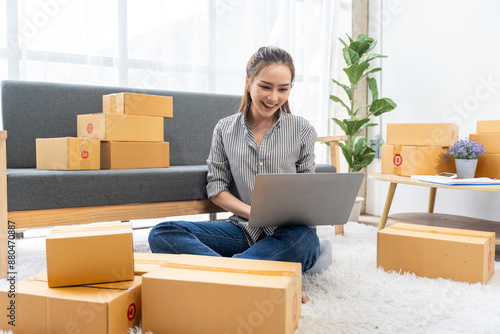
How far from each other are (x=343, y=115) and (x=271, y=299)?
2.82m

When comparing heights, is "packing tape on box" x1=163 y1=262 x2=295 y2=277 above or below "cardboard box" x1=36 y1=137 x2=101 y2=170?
below

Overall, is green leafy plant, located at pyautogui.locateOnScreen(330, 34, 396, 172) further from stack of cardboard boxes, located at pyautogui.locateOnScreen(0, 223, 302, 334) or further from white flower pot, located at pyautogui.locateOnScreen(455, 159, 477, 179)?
→ stack of cardboard boxes, located at pyautogui.locateOnScreen(0, 223, 302, 334)

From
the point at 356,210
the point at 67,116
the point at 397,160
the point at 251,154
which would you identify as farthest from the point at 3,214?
the point at 356,210

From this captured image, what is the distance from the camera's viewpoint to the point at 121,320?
1007 mm

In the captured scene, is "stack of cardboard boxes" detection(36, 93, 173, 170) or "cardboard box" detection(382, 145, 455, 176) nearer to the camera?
"stack of cardboard boxes" detection(36, 93, 173, 170)

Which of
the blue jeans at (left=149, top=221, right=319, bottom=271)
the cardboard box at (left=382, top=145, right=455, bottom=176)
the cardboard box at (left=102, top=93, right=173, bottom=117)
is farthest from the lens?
the cardboard box at (left=382, top=145, right=455, bottom=176)

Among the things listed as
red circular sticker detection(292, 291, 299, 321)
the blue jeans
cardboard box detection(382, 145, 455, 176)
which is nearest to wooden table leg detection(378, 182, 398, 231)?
cardboard box detection(382, 145, 455, 176)

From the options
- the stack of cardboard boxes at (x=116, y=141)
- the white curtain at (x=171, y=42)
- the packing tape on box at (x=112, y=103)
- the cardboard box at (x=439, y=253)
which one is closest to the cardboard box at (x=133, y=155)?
the stack of cardboard boxes at (x=116, y=141)

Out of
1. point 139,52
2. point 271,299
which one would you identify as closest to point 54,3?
point 139,52

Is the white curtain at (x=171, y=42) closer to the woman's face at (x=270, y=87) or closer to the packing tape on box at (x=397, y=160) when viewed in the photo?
the packing tape on box at (x=397, y=160)

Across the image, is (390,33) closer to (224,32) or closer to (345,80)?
(345,80)

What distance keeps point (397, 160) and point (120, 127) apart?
148 cm

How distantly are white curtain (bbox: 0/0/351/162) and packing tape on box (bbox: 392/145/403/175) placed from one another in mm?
1097

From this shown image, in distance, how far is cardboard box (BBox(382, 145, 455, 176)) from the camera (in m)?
2.27
